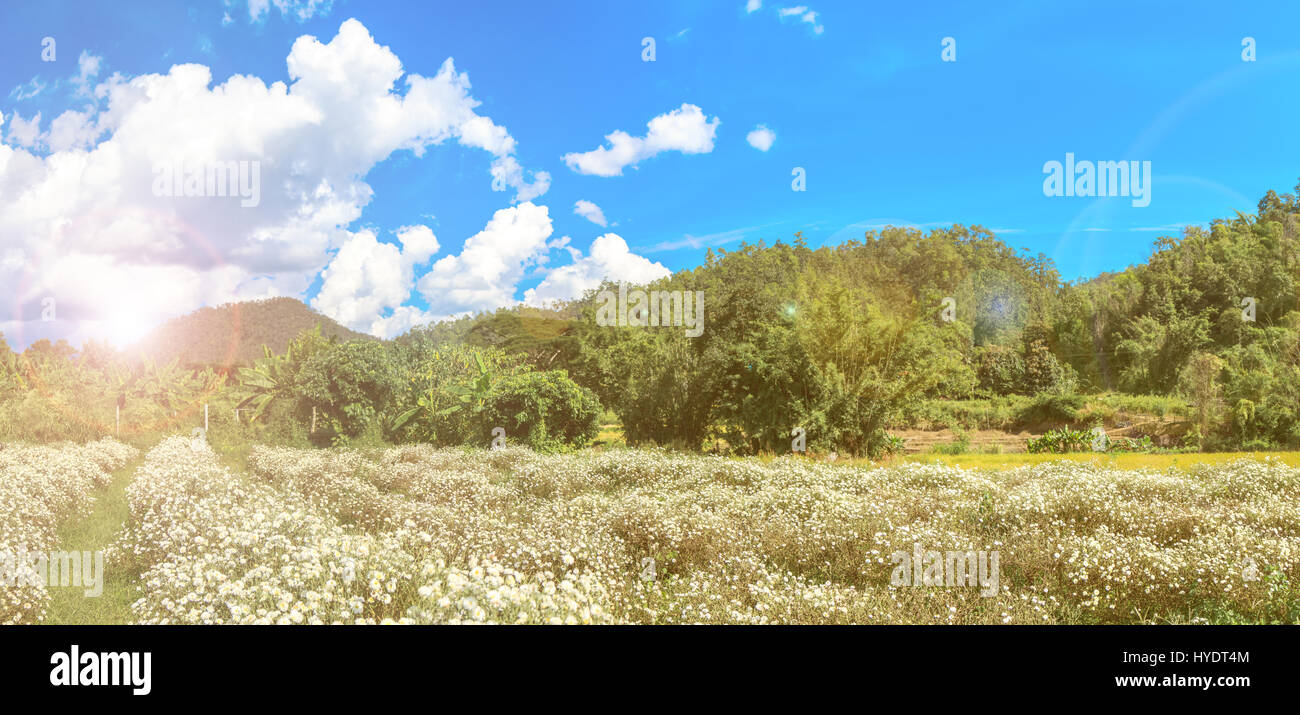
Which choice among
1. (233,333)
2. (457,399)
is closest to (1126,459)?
(457,399)

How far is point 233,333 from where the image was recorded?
1895 cm

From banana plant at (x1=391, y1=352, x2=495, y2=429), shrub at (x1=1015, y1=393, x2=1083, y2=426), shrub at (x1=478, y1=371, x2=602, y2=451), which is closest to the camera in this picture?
shrub at (x1=478, y1=371, x2=602, y2=451)

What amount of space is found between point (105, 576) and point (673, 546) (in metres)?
5.75

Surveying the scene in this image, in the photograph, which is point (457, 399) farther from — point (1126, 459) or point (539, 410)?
point (1126, 459)

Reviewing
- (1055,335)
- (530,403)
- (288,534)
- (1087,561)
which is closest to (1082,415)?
(1055,335)

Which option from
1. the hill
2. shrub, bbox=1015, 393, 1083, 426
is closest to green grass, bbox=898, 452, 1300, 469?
shrub, bbox=1015, 393, 1083, 426

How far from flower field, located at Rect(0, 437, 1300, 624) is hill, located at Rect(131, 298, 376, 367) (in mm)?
5449

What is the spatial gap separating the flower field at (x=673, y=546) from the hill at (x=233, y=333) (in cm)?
545

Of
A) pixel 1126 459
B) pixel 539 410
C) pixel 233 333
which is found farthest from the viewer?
pixel 1126 459

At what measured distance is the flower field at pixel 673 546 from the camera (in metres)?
4.32

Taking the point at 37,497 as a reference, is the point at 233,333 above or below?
above

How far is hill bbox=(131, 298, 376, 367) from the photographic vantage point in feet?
53.0

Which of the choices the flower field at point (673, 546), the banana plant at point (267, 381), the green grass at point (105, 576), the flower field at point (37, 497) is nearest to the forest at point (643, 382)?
the banana plant at point (267, 381)

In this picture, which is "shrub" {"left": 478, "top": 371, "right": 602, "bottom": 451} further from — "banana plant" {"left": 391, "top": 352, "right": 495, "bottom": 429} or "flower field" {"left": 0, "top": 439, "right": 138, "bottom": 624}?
"flower field" {"left": 0, "top": 439, "right": 138, "bottom": 624}
